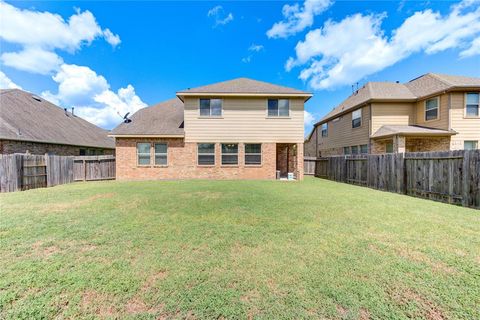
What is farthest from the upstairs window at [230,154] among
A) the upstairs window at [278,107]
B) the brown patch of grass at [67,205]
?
the brown patch of grass at [67,205]

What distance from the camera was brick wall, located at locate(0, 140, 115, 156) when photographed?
1294 cm

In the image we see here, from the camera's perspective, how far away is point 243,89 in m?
14.1

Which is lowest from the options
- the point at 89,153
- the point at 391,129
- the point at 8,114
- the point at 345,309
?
the point at 345,309

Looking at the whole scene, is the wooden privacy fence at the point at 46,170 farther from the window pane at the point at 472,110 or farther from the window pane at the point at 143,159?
the window pane at the point at 472,110

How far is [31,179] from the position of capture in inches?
409

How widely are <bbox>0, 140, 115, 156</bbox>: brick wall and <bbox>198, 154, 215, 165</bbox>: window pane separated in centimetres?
1159

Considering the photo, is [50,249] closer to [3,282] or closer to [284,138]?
[3,282]

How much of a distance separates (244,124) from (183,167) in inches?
199

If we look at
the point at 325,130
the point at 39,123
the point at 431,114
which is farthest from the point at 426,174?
the point at 39,123

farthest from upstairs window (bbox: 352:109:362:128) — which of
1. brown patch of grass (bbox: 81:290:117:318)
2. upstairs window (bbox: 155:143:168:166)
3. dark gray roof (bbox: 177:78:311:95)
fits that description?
brown patch of grass (bbox: 81:290:117:318)

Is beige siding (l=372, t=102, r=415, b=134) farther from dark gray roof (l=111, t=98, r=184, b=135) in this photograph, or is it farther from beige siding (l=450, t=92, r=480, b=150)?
dark gray roof (l=111, t=98, r=184, b=135)

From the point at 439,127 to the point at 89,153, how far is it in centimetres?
2860

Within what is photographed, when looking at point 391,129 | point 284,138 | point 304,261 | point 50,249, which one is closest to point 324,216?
point 304,261

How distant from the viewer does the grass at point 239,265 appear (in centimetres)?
226
